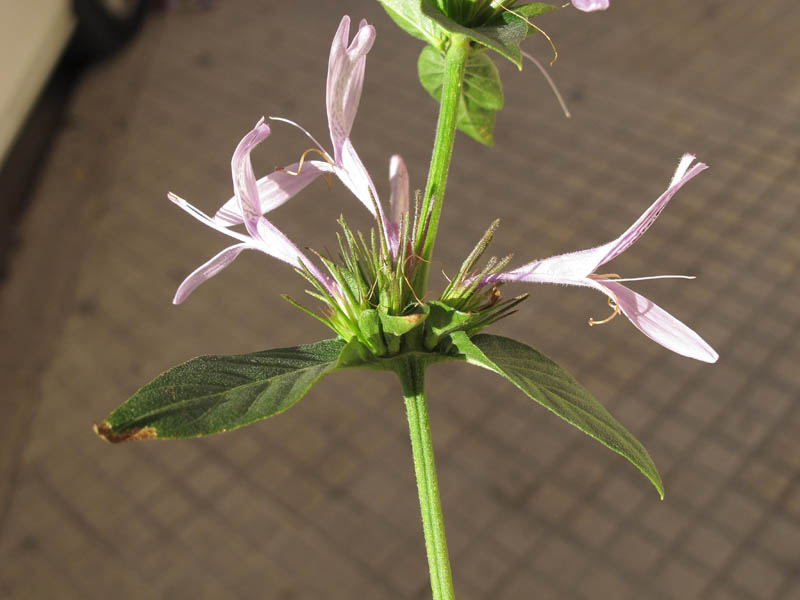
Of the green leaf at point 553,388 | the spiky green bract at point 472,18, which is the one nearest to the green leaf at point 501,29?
the spiky green bract at point 472,18

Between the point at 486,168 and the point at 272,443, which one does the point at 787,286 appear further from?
the point at 272,443

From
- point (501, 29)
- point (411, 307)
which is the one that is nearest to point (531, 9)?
point (501, 29)

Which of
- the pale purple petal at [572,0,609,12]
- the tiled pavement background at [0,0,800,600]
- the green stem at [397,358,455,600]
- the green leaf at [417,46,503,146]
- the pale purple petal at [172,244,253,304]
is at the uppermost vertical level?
the pale purple petal at [572,0,609,12]

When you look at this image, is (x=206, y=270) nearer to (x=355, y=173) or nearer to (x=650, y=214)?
(x=355, y=173)

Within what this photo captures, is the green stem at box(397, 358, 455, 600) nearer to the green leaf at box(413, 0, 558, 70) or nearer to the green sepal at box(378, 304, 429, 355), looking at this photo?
the green sepal at box(378, 304, 429, 355)

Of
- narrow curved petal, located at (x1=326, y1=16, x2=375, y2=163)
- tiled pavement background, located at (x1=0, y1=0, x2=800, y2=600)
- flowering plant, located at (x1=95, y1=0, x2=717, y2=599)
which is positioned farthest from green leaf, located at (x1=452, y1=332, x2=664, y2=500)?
tiled pavement background, located at (x1=0, y1=0, x2=800, y2=600)

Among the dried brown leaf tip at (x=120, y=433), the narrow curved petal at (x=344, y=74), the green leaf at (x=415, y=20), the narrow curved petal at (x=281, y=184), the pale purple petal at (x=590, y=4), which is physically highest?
the pale purple petal at (x=590, y=4)

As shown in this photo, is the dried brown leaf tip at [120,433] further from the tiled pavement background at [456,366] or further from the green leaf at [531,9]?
the tiled pavement background at [456,366]
